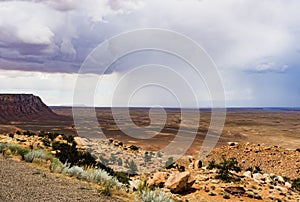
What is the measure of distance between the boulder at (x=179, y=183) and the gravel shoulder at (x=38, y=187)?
20.5 ft

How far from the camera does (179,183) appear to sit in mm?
16781

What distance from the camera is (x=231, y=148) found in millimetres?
31953

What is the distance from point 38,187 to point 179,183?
8647 mm

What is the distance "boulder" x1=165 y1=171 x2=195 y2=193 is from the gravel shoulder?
6242mm

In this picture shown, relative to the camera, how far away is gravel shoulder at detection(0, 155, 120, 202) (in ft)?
28.0

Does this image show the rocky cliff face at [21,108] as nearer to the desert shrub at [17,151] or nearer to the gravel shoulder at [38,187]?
the desert shrub at [17,151]

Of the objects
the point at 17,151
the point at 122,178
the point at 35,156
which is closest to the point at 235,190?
the point at 122,178

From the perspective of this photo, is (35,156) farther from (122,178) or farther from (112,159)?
(112,159)

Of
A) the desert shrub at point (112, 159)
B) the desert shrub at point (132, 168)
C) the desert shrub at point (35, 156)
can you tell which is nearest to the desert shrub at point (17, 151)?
the desert shrub at point (35, 156)

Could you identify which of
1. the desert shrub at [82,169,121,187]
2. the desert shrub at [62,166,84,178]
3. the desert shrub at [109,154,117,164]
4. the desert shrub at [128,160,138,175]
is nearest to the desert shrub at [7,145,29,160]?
the desert shrub at [62,166,84,178]

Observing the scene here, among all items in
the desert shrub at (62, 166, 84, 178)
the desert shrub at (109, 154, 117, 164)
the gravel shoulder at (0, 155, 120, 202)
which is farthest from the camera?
→ the desert shrub at (109, 154, 117, 164)

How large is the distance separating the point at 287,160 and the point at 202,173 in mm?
9923

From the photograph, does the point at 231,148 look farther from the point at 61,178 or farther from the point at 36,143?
the point at 61,178

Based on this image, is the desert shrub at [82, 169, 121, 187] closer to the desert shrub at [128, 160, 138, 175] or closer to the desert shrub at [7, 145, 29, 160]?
the desert shrub at [7, 145, 29, 160]
